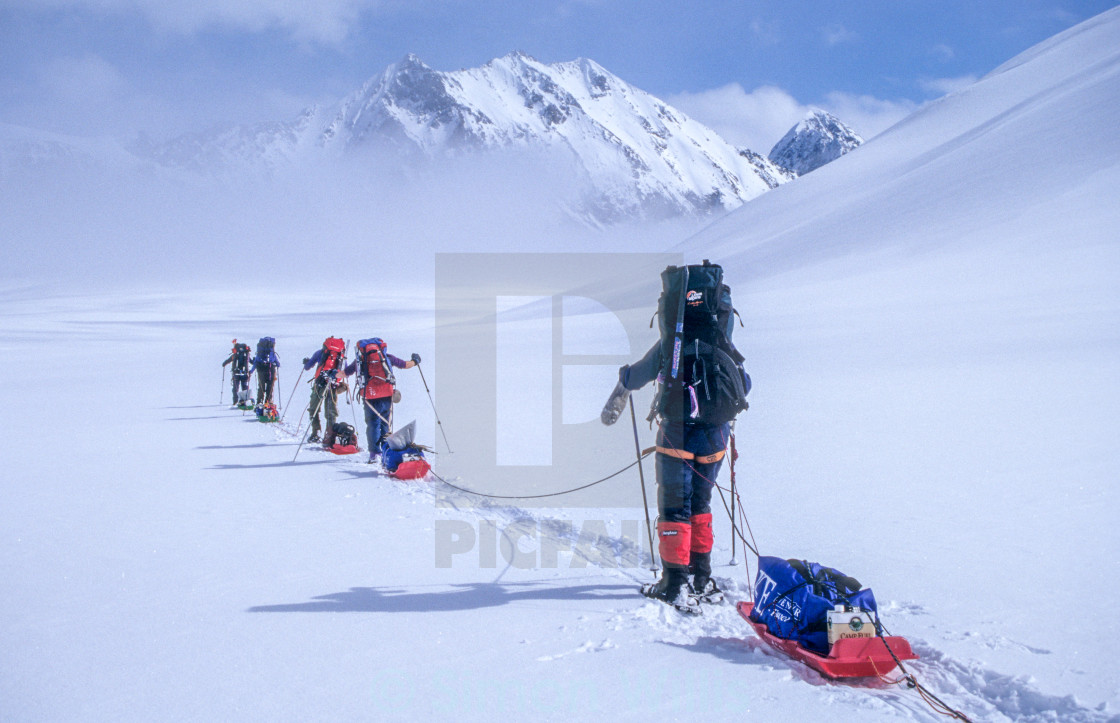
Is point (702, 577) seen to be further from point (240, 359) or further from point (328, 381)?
point (240, 359)

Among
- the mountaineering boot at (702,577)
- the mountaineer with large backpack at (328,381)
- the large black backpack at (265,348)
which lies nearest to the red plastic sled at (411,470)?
the mountaineer with large backpack at (328,381)

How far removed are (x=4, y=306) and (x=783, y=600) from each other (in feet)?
305

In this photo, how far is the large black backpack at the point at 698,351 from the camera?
12.7 feet

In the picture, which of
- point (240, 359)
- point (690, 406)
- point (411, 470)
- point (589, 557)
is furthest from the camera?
point (240, 359)

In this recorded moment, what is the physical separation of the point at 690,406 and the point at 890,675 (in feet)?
5.50

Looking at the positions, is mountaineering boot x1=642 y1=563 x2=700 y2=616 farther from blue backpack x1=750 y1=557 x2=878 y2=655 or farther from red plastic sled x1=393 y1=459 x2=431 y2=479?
red plastic sled x1=393 y1=459 x2=431 y2=479

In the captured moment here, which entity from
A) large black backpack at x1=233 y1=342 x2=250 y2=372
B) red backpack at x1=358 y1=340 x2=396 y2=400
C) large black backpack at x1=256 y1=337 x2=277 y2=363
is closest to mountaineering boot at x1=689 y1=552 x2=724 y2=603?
red backpack at x1=358 y1=340 x2=396 y2=400

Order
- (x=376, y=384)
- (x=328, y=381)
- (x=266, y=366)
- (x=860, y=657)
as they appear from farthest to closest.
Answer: (x=266, y=366), (x=328, y=381), (x=376, y=384), (x=860, y=657)

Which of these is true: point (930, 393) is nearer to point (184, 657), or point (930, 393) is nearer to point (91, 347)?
point (184, 657)

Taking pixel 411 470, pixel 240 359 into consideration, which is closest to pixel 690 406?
pixel 411 470

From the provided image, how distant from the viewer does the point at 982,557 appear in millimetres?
4375

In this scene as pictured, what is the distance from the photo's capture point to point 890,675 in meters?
3.09

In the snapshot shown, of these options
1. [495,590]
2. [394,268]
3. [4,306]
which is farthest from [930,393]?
[394,268]

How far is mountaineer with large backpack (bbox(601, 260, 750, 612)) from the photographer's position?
389 centimetres
